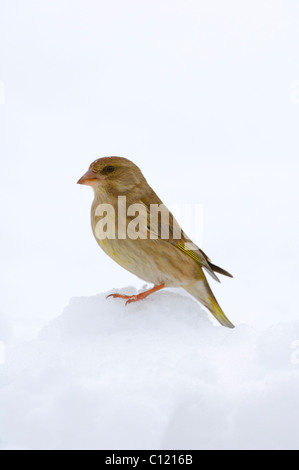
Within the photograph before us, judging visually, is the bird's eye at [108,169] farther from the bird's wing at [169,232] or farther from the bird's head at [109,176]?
the bird's wing at [169,232]

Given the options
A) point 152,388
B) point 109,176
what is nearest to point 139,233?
point 109,176

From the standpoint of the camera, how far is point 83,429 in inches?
102

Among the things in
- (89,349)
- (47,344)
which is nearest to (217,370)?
(89,349)

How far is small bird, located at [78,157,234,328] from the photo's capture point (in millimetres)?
3455

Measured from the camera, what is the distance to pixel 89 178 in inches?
140

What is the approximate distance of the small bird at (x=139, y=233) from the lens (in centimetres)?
346

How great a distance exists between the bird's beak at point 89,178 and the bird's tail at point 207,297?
97 centimetres

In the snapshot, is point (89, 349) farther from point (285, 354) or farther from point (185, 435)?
point (285, 354)

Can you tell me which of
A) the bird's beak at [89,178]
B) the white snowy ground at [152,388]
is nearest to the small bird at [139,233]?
the bird's beak at [89,178]

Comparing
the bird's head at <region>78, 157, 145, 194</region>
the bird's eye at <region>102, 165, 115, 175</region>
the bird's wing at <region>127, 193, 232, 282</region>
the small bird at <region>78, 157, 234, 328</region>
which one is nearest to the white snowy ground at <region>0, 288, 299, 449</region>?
the small bird at <region>78, 157, 234, 328</region>

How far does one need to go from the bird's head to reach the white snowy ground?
2.94 feet

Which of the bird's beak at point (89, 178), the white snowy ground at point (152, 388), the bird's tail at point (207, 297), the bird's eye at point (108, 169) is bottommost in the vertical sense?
the white snowy ground at point (152, 388)

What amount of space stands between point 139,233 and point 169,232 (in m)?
0.23

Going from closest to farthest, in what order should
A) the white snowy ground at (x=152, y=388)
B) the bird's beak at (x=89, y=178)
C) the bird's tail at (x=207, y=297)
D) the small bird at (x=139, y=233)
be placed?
the white snowy ground at (x=152, y=388) < the small bird at (x=139, y=233) < the bird's beak at (x=89, y=178) < the bird's tail at (x=207, y=297)
